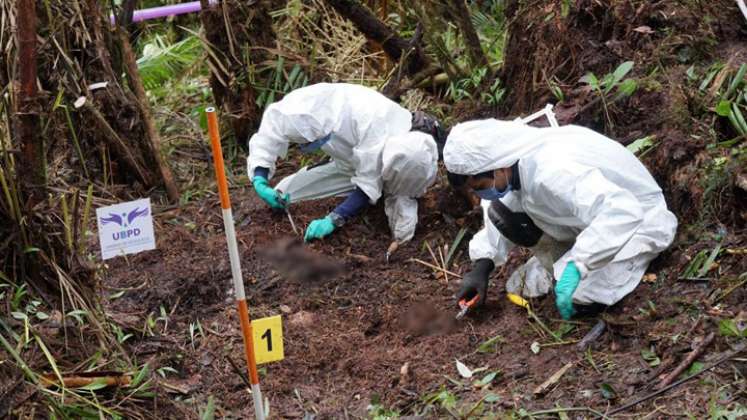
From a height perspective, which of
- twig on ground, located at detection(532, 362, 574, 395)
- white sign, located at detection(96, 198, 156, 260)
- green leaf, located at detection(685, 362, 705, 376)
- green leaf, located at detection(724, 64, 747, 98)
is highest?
green leaf, located at detection(724, 64, 747, 98)

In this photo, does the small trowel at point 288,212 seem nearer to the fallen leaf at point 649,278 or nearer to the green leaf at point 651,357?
the fallen leaf at point 649,278

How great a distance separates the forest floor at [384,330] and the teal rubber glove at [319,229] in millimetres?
59

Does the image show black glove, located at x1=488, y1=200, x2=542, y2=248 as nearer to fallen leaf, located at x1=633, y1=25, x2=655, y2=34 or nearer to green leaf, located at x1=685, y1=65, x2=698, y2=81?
green leaf, located at x1=685, y1=65, x2=698, y2=81

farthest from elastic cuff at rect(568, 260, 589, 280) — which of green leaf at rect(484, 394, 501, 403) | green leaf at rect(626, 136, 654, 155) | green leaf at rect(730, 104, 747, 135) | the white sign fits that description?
the white sign

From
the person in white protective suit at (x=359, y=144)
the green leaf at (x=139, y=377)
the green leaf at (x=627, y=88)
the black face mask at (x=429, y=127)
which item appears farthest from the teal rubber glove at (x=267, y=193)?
the green leaf at (x=139, y=377)

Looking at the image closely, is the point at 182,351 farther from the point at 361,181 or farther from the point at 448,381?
the point at 361,181

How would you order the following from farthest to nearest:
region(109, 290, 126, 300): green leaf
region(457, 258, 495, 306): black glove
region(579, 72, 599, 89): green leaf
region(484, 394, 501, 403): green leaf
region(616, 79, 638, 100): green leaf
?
1. region(579, 72, 599, 89): green leaf
2. region(616, 79, 638, 100): green leaf
3. region(109, 290, 126, 300): green leaf
4. region(457, 258, 495, 306): black glove
5. region(484, 394, 501, 403): green leaf

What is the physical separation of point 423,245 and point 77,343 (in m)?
2.33

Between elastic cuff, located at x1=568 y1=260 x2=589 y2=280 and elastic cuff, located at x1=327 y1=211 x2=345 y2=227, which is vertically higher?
elastic cuff, located at x1=568 y1=260 x2=589 y2=280

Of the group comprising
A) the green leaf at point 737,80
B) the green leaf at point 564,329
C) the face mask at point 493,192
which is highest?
the green leaf at point 737,80

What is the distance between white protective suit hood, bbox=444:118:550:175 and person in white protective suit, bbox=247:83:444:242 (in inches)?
44.6

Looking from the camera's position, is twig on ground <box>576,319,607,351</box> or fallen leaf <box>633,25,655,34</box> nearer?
twig on ground <box>576,319,607,351</box>

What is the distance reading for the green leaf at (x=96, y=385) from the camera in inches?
123

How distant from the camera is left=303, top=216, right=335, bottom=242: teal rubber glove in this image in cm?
525
